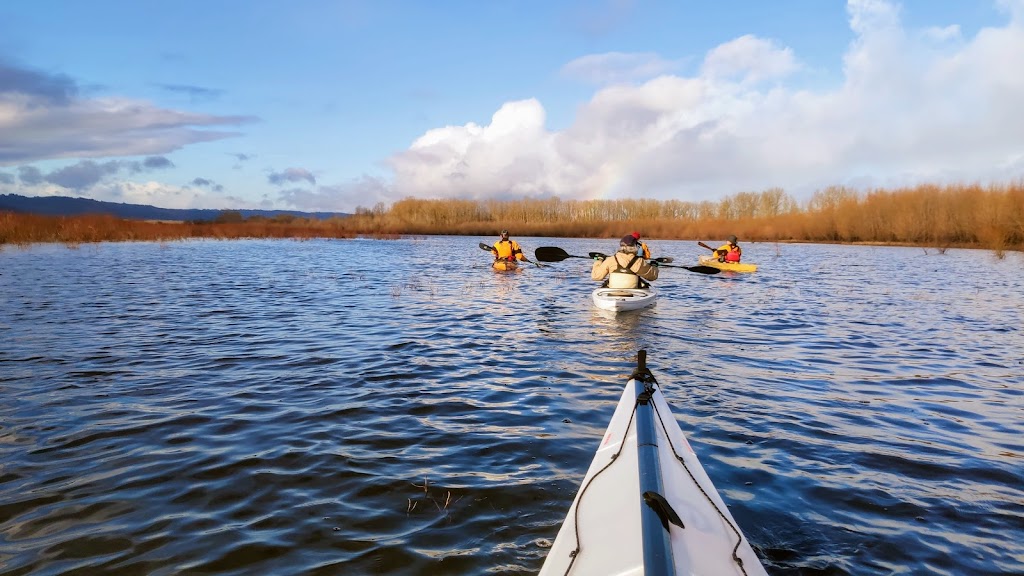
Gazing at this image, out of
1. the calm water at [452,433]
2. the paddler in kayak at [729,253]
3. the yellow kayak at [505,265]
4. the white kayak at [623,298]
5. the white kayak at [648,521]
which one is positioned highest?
the paddler in kayak at [729,253]

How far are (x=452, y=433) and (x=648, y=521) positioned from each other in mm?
3568

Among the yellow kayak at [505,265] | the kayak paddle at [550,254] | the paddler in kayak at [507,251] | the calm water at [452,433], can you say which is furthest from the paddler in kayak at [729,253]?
the calm water at [452,433]

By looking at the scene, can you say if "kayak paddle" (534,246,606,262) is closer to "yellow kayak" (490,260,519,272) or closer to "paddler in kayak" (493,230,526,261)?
"paddler in kayak" (493,230,526,261)

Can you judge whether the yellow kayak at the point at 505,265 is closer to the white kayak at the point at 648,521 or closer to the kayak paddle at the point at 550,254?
the kayak paddle at the point at 550,254

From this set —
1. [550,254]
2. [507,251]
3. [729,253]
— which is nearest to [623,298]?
[550,254]

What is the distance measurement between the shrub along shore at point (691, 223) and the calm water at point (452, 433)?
2966 centimetres

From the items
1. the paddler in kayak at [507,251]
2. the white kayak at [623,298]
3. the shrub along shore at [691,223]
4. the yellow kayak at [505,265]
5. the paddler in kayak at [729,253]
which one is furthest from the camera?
the shrub along shore at [691,223]

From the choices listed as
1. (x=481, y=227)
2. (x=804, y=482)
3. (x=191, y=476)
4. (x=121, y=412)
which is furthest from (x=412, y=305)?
(x=481, y=227)

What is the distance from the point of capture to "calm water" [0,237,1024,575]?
398 centimetres

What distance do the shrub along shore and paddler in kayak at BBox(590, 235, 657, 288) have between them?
3488cm

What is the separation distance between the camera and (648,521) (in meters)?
2.81

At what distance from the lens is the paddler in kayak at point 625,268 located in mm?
14391

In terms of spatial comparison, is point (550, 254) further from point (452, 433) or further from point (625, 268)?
point (452, 433)

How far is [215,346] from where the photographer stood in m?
9.97
